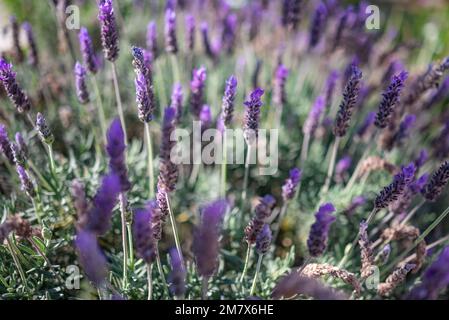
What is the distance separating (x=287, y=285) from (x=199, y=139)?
3.22 feet

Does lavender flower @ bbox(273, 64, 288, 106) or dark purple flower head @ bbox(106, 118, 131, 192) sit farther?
lavender flower @ bbox(273, 64, 288, 106)

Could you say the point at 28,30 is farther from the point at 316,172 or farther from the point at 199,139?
the point at 316,172

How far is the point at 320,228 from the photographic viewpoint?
4.28 ft

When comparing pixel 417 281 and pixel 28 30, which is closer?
pixel 417 281

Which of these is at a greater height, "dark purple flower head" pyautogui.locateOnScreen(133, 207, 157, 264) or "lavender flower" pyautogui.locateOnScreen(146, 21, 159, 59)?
"lavender flower" pyautogui.locateOnScreen(146, 21, 159, 59)

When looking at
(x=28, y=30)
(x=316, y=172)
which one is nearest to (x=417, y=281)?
(x=316, y=172)

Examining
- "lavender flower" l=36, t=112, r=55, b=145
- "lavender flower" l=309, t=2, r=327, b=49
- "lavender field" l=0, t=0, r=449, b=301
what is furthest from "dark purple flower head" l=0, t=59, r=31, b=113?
"lavender flower" l=309, t=2, r=327, b=49

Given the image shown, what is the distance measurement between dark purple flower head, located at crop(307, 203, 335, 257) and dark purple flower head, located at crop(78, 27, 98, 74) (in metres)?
1.19

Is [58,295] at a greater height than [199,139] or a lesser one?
lesser

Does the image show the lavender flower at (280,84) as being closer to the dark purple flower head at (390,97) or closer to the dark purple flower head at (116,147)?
the dark purple flower head at (390,97)

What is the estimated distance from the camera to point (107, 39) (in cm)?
167

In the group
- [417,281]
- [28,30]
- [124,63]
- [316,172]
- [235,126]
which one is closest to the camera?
[417,281]

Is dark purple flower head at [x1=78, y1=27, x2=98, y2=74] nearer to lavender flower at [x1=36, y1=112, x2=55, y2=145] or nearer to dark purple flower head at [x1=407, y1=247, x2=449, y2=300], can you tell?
lavender flower at [x1=36, y1=112, x2=55, y2=145]

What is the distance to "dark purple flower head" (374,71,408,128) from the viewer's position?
154 centimetres
